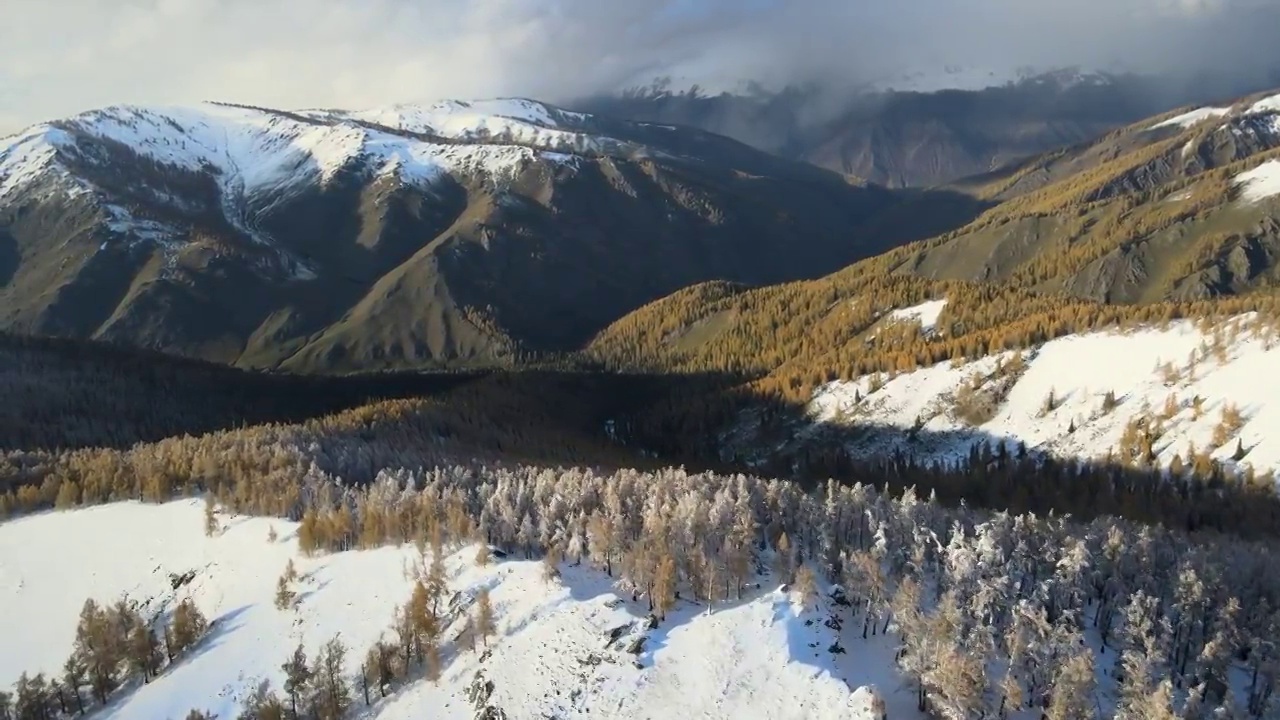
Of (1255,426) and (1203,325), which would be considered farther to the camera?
(1203,325)

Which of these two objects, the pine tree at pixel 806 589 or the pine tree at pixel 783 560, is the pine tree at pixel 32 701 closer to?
the pine tree at pixel 783 560

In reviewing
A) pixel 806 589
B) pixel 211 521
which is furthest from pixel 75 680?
pixel 806 589

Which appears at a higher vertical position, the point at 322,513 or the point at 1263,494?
the point at 322,513

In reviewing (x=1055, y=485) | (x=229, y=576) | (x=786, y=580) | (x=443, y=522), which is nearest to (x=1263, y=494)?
(x=1055, y=485)

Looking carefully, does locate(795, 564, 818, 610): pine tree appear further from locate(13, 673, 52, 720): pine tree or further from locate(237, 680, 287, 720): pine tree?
locate(13, 673, 52, 720): pine tree

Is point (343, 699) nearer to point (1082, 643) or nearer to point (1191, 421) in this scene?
point (1082, 643)

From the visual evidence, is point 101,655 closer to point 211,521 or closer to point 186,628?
point 186,628

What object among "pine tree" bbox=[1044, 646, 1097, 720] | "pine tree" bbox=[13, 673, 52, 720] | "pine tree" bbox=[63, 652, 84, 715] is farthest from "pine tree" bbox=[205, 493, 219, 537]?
"pine tree" bbox=[1044, 646, 1097, 720]
